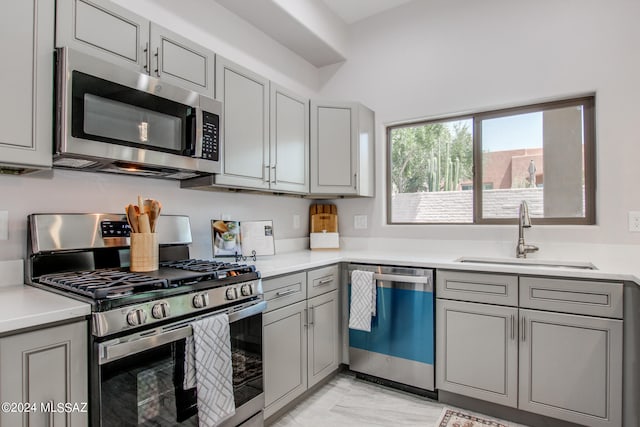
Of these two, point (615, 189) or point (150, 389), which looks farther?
point (615, 189)

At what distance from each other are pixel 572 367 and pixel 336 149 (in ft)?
6.75

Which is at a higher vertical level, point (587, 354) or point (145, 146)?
point (145, 146)

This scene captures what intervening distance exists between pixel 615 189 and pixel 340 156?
183cm

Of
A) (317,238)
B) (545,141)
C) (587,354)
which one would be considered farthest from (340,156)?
(587,354)

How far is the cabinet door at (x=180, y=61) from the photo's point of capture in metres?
1.78

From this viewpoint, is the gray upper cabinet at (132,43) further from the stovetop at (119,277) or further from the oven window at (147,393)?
the oven window at (147,393)

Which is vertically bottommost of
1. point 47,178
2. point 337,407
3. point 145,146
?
point 337,407

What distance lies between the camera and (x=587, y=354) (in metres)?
1.82

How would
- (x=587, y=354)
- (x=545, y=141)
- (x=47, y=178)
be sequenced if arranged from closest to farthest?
(x=47, y=178) → (x=587, y=354) → (x=545, y=141)

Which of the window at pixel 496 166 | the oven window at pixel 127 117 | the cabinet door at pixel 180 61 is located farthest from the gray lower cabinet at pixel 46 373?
the window at pixel 496 166

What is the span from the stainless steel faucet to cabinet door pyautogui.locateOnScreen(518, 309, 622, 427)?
579mm

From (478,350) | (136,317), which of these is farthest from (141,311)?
(478,350)

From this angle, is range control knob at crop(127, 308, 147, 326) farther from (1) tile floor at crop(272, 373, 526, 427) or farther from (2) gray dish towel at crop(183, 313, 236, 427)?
(1) tile floor at crop(272, 373, 526, 427)

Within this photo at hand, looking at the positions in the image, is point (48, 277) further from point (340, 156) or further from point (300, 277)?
point (340, 156)
